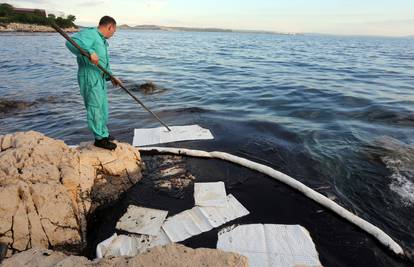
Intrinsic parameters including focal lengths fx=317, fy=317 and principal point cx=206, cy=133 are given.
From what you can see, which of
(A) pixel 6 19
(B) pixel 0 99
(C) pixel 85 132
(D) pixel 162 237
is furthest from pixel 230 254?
(A) pixel 6 19

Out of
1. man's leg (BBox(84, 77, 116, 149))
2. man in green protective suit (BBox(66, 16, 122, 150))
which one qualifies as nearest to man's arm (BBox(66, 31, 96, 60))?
man in green protective suit (BBox(66, 16, 122, 150))

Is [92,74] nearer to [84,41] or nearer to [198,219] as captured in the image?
[84,41]

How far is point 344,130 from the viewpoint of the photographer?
870cm

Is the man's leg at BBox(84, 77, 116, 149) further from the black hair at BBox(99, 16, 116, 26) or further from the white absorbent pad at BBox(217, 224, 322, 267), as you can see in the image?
the white absorbent pad at BBox(217, 224, 322, 267)

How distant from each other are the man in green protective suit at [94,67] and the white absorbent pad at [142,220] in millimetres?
1477

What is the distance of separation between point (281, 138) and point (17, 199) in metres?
5.96

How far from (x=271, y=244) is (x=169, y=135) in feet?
14.3

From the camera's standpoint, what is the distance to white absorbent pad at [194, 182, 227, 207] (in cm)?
490

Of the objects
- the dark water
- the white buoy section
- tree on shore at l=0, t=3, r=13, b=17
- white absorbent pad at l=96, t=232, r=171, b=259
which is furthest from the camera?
tree on shore at l=0, t=3, r=13, b=17

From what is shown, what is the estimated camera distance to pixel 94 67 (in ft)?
15.9

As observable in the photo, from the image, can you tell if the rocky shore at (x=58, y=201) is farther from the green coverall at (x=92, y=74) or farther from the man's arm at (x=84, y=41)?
the man's arm at (x=84, y=41)

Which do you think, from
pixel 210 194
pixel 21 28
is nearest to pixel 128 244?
pixel 210 194

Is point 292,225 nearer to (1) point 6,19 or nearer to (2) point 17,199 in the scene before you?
(2) point 17,199

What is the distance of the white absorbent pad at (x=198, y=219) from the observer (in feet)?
14.0
